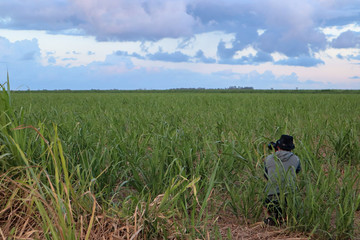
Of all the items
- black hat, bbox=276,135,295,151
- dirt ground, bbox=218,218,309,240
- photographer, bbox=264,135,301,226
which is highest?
black hat, bbox=276,135,295,151

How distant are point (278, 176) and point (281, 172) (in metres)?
A: 0.14

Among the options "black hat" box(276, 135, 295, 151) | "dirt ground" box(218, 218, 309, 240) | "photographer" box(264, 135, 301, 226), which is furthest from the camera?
"black hat" box(276, 135, 295, 151)

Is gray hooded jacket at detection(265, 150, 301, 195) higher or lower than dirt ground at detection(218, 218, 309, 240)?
higher

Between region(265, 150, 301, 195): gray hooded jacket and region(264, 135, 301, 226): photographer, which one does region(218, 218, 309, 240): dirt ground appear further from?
region(265, 150, 301, 195): gray hooded jacket

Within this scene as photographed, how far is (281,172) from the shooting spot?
2631mm

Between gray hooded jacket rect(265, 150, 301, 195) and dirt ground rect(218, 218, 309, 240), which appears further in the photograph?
gray hooded jacket rect(265, 150, 301, 195)

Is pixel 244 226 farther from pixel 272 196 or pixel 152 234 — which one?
pixel 152 234

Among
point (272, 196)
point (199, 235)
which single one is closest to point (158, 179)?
point (199, 235)

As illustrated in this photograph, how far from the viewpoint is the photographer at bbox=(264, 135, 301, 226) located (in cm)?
247

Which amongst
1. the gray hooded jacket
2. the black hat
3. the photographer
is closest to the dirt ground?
the photographer

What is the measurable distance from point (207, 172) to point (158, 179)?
1.75ft

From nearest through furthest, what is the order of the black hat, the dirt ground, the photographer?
the dirt ground, the photographer, the black hat

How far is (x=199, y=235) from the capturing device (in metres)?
2.18

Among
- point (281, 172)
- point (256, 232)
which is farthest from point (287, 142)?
point (256, 232)
